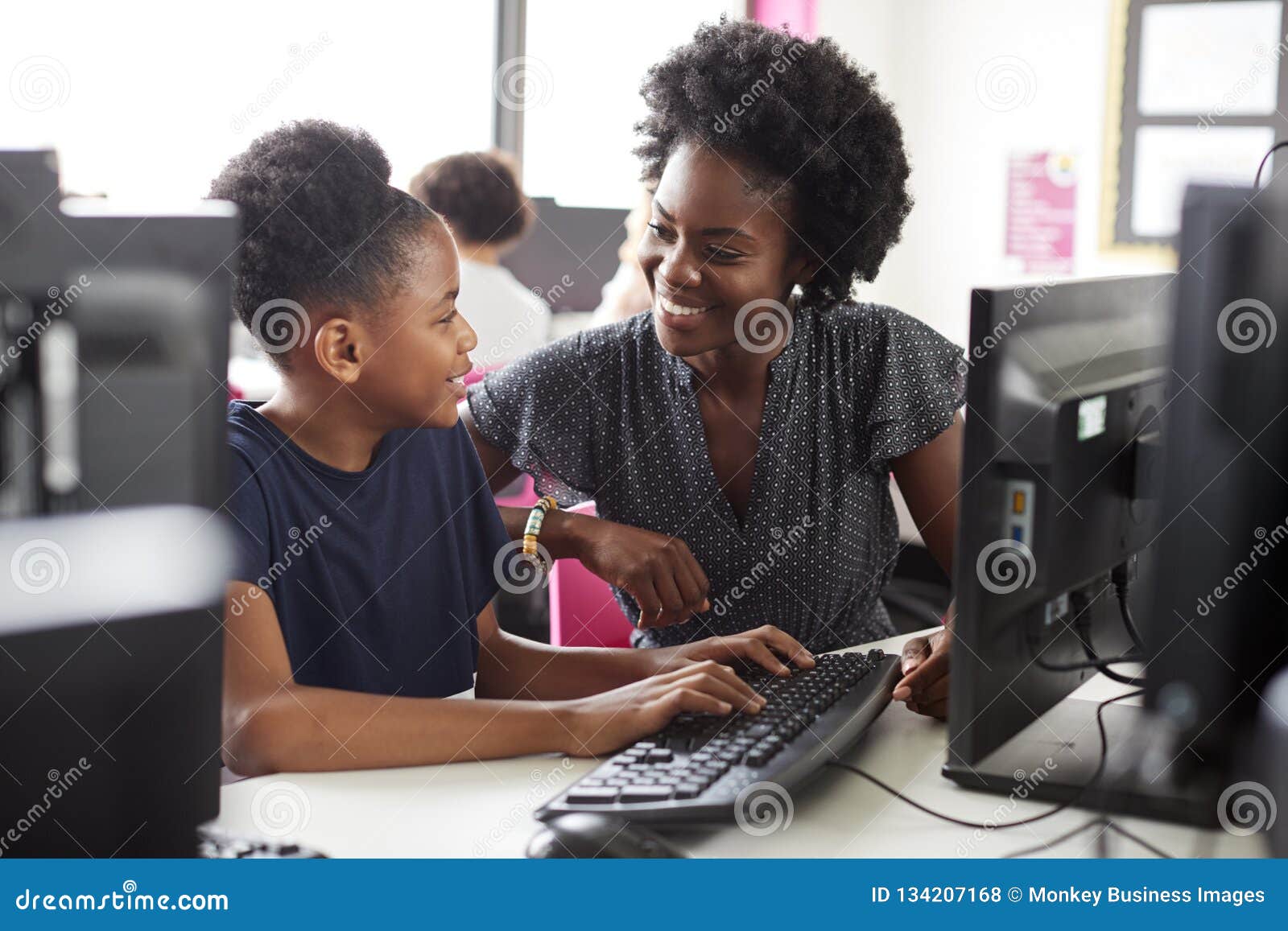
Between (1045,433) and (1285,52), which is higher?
(1285,52)

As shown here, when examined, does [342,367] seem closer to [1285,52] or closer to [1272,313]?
[1272,313]

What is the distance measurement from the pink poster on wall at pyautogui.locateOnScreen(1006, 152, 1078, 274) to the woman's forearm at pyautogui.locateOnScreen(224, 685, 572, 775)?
3.71 metres

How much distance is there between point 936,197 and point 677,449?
330cm

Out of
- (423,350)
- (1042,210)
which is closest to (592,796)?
(423,350)

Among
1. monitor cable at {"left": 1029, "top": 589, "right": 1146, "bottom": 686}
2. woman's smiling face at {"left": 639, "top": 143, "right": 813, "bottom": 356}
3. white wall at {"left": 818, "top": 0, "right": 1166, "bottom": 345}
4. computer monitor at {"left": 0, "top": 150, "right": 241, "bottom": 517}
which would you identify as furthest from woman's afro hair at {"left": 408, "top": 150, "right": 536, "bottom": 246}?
computer monitor at {"left": 0, "top": 150, "right": 241, "bottom": 517}

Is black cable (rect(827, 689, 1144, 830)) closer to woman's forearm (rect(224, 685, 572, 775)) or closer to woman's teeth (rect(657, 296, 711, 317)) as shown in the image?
woman's forearm (rect(224, 685, 572, 775))

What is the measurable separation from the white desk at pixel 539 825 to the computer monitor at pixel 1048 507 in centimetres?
5

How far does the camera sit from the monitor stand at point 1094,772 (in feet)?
2.94

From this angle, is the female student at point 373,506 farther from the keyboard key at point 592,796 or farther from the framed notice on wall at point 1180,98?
the framed notice on wall at point 1180,98

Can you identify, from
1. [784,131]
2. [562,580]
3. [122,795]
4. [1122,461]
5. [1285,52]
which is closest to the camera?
[122,795]

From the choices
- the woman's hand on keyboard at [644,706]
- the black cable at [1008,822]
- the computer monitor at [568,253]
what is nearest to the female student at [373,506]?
the woman's hand on keyboard at [644,706]

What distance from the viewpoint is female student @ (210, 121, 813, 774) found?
101 centimetres

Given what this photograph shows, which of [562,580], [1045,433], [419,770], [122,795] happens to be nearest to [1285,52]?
[562,580]

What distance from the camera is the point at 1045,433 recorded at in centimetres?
84
